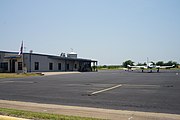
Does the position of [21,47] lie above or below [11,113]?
above

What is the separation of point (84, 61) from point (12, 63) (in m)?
25.2

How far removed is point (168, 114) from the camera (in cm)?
834

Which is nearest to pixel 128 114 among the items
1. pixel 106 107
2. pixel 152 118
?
pixel 152 118

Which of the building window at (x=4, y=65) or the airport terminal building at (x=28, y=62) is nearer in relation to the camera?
the airport terminal building at (x=28, y=62)

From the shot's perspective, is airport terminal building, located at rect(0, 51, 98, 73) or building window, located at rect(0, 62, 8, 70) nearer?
airport terminal building, located at rect(0, 51, 98, 73)

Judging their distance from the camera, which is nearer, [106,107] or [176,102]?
[106,107]

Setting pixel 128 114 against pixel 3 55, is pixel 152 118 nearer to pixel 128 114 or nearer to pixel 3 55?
pixel 128 114

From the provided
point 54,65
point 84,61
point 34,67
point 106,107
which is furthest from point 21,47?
point 106,107

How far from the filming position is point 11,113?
788cm

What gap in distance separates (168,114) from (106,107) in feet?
8.04

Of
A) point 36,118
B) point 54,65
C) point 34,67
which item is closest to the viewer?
point 36,118

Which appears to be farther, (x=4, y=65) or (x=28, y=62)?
(x=4, y=65)

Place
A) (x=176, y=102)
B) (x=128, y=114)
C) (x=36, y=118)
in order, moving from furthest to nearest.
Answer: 1. (x=176, y=102)
2. (x=128, y=114)
3. (x=36, y=118)

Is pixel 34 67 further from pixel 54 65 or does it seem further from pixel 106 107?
pixel 106 107
